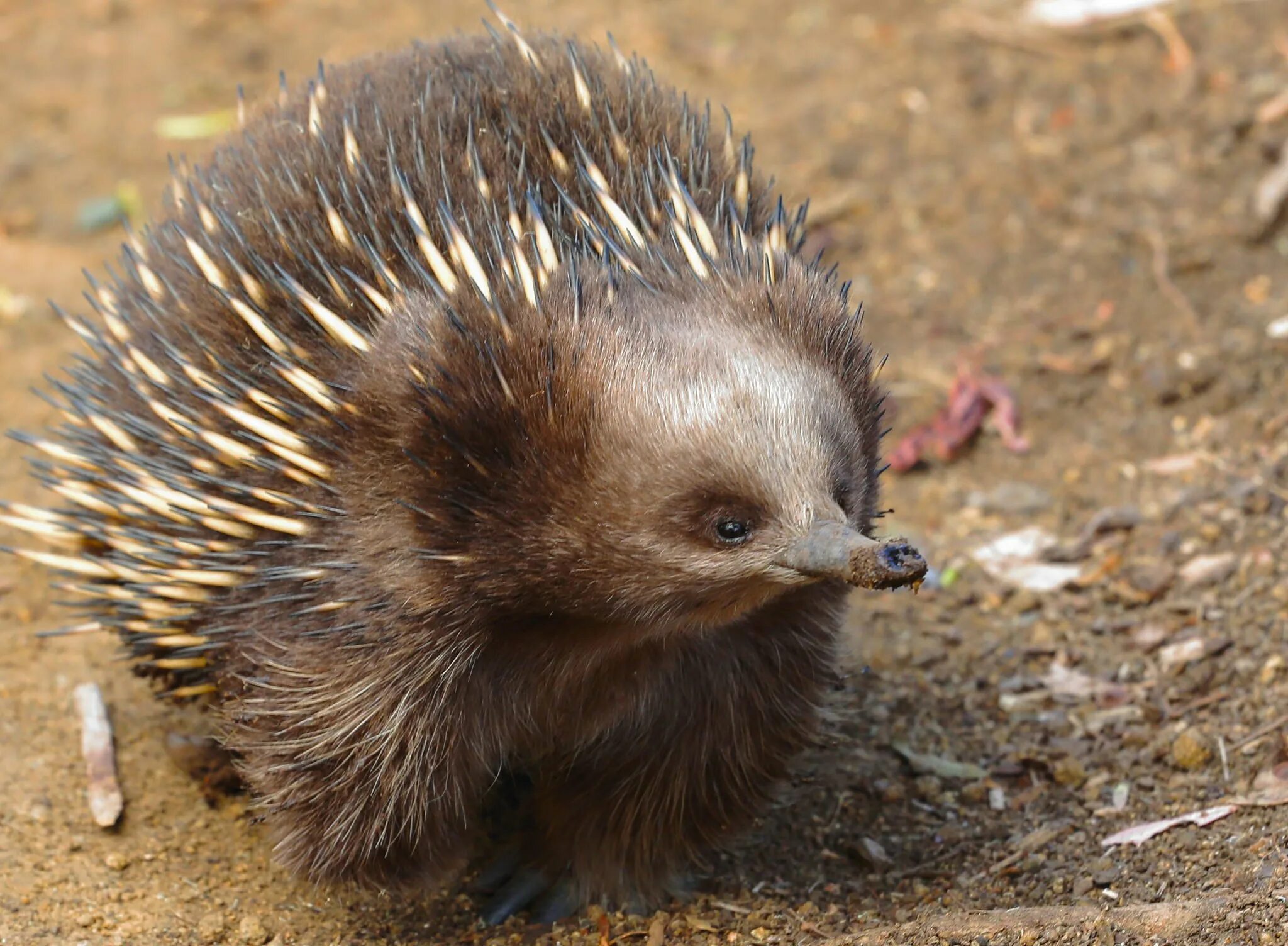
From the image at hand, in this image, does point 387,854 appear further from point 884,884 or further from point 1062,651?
point 1062,651

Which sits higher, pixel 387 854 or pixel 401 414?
pixel 401 414

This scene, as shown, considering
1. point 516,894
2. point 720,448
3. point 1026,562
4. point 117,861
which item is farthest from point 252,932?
point 1026,562

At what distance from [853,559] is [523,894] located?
1.89 meters

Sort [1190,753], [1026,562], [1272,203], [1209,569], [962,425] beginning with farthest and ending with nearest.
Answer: [1272,203] → [962,425] → [1026,562] → [1209,569] → [1190,753]

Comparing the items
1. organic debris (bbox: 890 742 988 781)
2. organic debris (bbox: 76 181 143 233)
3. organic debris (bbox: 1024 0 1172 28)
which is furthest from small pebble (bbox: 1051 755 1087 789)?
organic debris (bbox: 76 181 143 233)

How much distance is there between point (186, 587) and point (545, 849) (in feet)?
3.93

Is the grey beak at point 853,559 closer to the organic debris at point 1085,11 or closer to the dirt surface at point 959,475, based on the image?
the dirt surface at point 959,475

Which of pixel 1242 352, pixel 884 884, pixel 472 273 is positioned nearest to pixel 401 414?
pixel 472 273

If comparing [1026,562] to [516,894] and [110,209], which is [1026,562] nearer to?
[516,894]

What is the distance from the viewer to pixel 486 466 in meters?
3.11

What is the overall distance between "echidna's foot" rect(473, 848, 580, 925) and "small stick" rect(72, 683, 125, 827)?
1.03 m

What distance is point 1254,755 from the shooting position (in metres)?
4.15

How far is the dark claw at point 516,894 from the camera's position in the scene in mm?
4113

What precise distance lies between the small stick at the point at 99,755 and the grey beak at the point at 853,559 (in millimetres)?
2378
